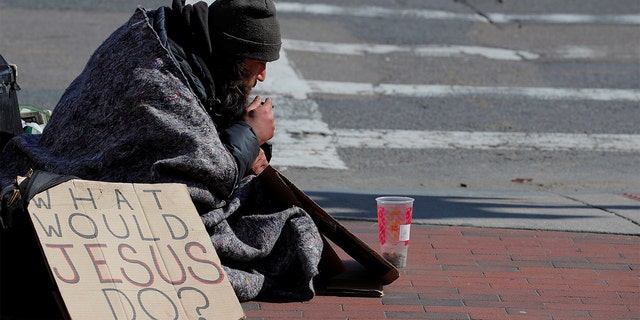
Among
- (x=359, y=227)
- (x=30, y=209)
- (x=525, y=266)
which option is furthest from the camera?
(x=359, y=227)

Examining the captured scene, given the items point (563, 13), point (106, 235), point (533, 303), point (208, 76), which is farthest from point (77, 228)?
point (563, 13)

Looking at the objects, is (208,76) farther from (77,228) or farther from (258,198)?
(77,228)

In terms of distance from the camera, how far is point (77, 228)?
11.7 ft

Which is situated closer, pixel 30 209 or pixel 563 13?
pixel 30 209

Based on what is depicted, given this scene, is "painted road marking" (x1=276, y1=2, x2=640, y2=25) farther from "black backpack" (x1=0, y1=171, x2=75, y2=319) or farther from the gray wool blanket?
"black backpack" (x1=0, y1=171, x2=75, y2=319)

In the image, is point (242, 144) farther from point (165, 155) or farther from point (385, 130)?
point (385, 130)

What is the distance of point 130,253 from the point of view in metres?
3.61

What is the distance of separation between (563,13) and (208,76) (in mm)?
9230

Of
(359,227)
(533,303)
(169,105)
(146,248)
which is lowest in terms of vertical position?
(359,227)

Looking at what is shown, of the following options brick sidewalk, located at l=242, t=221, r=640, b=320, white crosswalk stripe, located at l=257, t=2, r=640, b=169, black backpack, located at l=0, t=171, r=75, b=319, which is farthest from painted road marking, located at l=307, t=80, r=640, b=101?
black backpack, located at l=0, t=171, r=75, b=319

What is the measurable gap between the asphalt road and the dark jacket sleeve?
2.44 meters

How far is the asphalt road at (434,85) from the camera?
7.55m

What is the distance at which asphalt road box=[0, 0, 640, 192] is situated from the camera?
755 centimetres

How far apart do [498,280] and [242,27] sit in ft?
5.13
